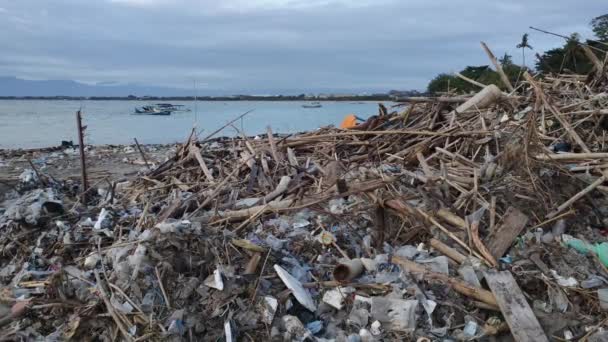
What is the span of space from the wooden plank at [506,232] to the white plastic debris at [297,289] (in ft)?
4.68

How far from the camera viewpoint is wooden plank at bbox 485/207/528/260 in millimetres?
3938

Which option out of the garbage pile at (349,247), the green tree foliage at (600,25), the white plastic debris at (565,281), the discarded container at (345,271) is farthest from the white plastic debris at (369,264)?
the green tree foliage at (600,25)

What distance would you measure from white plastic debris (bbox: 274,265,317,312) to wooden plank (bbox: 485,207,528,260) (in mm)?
1425

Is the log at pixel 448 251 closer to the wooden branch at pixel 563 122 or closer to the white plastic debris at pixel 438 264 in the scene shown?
the white plastic debris at pixel 438 264

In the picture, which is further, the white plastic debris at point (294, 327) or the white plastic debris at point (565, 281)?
the white plastic debris at point (565, 281)

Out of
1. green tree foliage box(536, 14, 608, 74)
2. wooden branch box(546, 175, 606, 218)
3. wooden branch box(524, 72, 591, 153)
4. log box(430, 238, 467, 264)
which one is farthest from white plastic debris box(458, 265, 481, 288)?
green tree foliage box(536, 14, 608, 74)

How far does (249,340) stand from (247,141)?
3893 millimetres

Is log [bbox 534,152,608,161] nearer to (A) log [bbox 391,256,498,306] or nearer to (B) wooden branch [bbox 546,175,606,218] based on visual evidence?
(B) wooden branch [bbox 546,175,606,218]

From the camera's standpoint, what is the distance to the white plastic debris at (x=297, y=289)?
357 centimetres

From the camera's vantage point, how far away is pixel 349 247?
4.25 m

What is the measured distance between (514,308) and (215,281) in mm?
1985

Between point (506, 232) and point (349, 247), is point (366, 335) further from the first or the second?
point (506, 232)

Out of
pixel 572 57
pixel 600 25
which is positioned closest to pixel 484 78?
pixel 572 57

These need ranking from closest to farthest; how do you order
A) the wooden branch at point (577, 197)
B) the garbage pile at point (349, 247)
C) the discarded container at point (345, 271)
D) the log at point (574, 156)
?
the garbage pile at point (349, 247) → the discarded container at point (345, 271) → the wooden branch at point (577, 197) → the log at point (574, 156)
